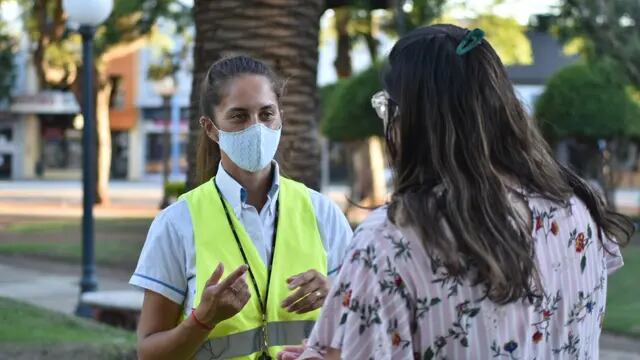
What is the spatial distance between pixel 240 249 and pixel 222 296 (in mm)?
260

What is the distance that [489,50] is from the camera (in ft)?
6.49

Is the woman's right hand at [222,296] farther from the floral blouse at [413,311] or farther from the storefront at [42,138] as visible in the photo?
the storefront at [42,138]

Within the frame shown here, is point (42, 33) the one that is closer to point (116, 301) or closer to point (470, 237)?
point (116, 301)

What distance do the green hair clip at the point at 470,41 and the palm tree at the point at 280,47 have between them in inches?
175

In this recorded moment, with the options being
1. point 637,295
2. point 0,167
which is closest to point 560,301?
point 637,295

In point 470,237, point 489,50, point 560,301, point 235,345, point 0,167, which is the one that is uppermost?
point 489,50

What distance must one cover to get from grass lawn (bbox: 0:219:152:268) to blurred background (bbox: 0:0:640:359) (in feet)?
0.14

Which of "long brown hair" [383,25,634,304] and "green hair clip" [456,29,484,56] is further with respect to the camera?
"green hair clip" [456,29,484,56]

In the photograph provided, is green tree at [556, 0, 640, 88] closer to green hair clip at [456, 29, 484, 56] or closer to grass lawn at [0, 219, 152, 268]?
grass lawn at [0, 219, 152, 268]

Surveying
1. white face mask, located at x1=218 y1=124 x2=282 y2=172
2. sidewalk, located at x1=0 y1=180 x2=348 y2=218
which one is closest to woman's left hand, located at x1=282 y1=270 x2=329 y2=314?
white face mask, located at x1=218 y1=124 x2=282 y2=172

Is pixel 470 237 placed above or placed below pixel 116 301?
above

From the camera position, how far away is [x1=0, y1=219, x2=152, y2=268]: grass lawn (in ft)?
55.6

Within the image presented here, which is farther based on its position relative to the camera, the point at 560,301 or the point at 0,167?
the point at 0,167

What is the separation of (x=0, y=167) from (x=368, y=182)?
115 ft
